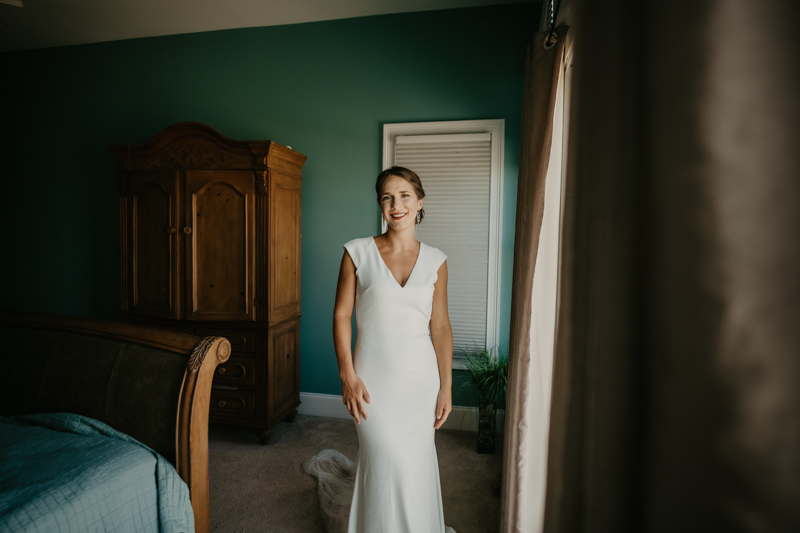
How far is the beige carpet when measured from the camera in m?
1.98

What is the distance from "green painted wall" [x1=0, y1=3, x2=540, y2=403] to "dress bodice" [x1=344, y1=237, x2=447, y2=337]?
162 centimetres

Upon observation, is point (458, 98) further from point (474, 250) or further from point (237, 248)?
point (237, 248)

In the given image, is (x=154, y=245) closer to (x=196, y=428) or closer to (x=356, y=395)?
(x=196, y=428)

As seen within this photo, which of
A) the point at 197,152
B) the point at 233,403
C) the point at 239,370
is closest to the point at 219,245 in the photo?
the point at 197,152

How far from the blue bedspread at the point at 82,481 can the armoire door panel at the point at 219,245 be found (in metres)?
1.30

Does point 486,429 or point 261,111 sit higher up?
point 261,111

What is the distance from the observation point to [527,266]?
1418 millimetres

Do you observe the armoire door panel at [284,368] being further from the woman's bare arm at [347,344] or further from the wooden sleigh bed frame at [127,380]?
the woman's bare arm at [347,344]

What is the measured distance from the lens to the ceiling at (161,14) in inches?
121

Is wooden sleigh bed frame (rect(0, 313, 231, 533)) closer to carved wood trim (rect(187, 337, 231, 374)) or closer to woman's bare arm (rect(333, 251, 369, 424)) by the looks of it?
carved wood trim (rect(187, 337, 231, 374))

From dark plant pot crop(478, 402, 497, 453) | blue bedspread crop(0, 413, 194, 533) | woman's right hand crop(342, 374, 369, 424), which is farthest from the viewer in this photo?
dark plant pot crop(478, 402, 497, 453)

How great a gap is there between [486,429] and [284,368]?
157 cm

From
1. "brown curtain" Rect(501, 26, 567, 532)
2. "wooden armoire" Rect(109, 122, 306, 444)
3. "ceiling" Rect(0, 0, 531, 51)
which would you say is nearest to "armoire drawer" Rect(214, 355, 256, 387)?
"wooden armoire" Rect(109, 122, 306, 444)

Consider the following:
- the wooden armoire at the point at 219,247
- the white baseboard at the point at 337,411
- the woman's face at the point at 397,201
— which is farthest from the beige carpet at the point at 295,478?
the woman's face at the point at 397,201
